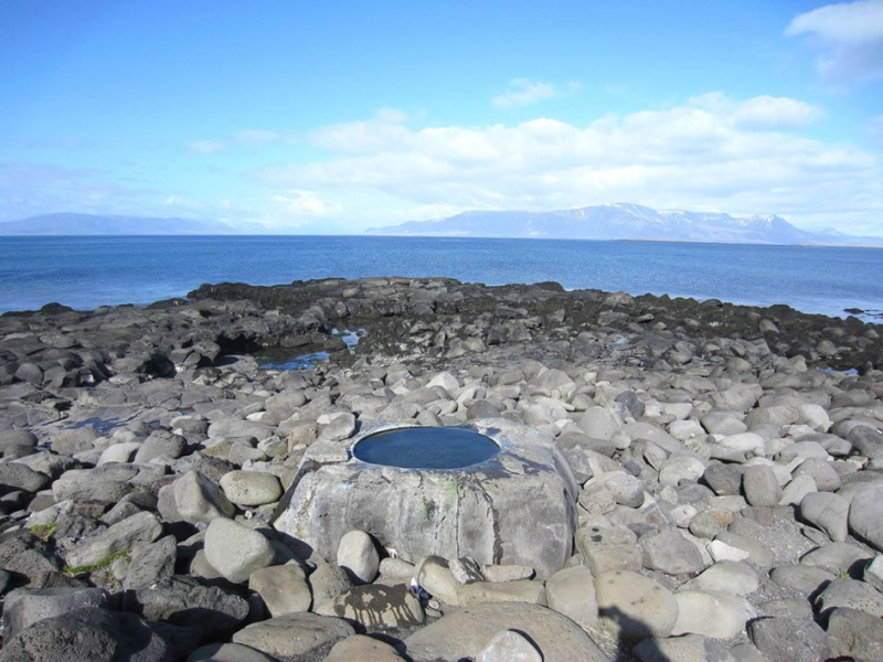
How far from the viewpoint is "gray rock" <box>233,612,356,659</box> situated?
14.8 feet

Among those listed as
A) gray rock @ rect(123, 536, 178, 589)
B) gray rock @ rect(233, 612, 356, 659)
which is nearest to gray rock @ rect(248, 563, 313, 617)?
gray rock @ rect(233, 612, 356, 659)

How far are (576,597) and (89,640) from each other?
12.0 feet

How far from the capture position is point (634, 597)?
5145mm

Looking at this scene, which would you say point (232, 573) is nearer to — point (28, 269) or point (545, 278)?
point (545, 278)

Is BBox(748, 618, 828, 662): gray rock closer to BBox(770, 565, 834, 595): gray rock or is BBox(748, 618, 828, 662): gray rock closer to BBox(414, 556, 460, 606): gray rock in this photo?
BBox(770, 565, 834, 595): gray rock

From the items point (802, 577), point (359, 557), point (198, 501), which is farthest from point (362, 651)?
point (802, 577)

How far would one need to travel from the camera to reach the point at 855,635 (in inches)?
185

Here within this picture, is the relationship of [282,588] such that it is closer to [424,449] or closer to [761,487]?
[424,449]

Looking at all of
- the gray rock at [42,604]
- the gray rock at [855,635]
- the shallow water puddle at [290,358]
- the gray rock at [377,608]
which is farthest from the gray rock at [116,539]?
the shallow water puddle at [290,358]

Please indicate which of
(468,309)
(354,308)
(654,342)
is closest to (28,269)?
(354,308)

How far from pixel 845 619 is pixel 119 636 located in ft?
17.8

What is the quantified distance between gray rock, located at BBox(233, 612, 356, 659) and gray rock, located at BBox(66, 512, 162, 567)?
1.93 meters

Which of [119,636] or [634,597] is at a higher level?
[119,636]

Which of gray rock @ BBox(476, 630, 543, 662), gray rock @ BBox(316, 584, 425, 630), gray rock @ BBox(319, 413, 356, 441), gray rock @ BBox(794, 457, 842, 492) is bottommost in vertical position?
gray rock @ BBox(316, 584, 425, 630)
